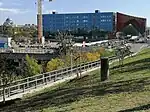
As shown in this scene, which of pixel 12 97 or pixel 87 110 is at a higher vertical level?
pixel 87 110

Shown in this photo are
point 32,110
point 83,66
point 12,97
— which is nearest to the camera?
point 32,110

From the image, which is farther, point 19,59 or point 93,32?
point 93,32

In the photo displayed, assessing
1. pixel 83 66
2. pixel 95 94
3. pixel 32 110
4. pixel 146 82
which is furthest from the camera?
pixel 83 66

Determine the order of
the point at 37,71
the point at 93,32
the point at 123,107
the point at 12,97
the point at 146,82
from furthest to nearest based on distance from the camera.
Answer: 1. the point at 93,32
2. the point at 37,71
3. the point at 12,97
4. the point at 146,82
5. the point at 123,107

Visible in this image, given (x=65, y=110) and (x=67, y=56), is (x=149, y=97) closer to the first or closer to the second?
(x=65, y=110)

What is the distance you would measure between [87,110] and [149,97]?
8.27ft

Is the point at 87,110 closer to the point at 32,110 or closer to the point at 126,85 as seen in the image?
the point at 32,110

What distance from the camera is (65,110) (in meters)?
14.0

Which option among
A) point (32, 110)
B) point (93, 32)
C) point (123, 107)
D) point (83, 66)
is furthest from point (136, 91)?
point (93, 32)

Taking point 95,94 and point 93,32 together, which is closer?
point 95,94

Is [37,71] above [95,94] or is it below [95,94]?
below

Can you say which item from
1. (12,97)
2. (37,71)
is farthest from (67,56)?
(12,97)

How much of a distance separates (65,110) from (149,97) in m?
3.19

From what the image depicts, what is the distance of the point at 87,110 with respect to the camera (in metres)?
13.4
